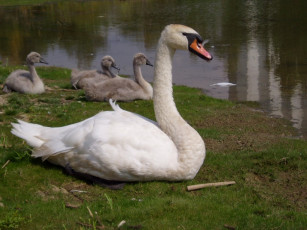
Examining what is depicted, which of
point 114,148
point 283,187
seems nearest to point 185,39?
point 114,148

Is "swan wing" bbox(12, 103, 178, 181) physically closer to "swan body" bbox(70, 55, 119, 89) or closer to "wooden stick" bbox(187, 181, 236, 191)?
"wooden stick" bbox(187, 181, 236, 191)

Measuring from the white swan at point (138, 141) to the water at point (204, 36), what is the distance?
5.70 meters

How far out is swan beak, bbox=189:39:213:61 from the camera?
6.23 meters

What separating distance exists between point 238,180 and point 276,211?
4.29 feet

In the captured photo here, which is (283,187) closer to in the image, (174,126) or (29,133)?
(174,126)

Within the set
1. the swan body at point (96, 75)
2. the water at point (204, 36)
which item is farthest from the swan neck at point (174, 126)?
the swan body at point (96, 75)

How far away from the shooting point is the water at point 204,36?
16266mm

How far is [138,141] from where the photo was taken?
6000mm

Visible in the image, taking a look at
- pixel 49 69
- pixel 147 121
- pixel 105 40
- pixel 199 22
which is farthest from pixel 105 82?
pixel 199 22

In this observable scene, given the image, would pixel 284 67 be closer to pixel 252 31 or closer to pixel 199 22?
pixel 252 31

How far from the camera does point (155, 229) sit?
4.69 m

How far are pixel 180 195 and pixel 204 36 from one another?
22645 mm

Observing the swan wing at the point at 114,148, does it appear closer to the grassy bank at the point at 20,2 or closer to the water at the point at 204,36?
the water at the point at 204,36

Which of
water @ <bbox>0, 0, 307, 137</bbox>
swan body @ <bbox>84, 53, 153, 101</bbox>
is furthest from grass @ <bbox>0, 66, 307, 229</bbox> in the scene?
water @ <bbox>0, 0, 307, 137</bbox>
